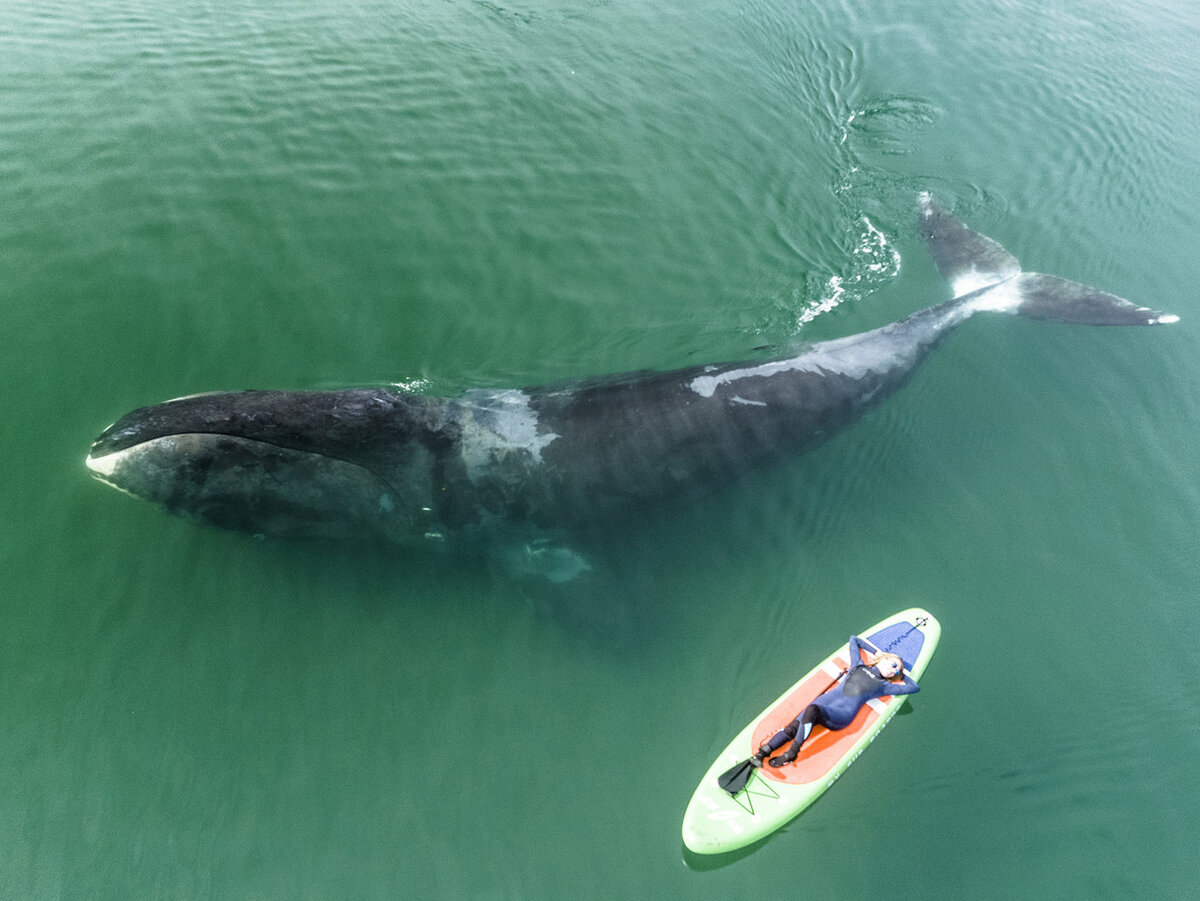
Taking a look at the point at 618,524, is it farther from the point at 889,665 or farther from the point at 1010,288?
the point at 1010,288

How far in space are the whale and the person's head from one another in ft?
10.5

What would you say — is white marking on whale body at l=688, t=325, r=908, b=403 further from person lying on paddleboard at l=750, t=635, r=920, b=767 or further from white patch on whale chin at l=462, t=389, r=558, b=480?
person lying on paddleboard at l=750, t=635, r=920, b=767

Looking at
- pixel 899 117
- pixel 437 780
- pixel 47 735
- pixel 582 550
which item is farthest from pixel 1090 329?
pixel 47 735

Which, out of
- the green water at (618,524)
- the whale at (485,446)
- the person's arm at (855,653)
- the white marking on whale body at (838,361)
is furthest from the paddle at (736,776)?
the white marking on whale body at (838,361)

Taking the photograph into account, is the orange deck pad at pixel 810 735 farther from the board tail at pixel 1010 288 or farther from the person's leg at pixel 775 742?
the board tail at pixel 1010 288

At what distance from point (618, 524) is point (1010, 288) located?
980 cm

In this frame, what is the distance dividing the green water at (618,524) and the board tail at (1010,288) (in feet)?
1.58

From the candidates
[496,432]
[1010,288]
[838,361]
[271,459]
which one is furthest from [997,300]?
[271,459]

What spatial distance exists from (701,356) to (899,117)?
10853 millimetres

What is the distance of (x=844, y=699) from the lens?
969cm

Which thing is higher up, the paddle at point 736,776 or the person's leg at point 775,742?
the person's leg at point 775,742

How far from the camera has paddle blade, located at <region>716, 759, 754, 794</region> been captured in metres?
9.04

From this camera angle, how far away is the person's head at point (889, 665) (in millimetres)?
9891

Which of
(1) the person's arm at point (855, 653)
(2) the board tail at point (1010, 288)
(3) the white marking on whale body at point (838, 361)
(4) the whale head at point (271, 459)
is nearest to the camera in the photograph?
(4) the whale head at point (271, 459)
